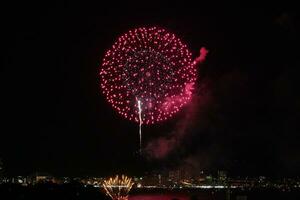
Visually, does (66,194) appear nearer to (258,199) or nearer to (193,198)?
(193,198)

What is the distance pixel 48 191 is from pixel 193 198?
40.2 ft

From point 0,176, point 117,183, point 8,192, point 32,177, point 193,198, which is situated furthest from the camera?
point 32,177

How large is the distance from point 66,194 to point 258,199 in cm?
10970

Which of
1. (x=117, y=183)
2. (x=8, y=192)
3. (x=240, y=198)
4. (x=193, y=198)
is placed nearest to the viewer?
(x=193, y=198)

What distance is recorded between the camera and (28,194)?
36.9 meters

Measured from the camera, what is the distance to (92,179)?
5753 inches

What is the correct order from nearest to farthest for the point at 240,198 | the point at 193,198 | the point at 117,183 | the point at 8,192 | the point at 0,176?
the point at 193,198 < the point at 240,198 < the point at 8,192 < the point at 117,183 < the point at 0,176

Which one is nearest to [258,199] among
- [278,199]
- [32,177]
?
[278,199]

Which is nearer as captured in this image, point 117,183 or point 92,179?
point 117,183

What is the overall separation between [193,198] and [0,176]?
9887cm

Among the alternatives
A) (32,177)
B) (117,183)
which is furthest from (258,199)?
(117,183)

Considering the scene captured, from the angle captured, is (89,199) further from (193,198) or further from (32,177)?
(32,177)

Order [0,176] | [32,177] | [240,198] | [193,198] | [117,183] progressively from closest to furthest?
[193,198]
[240,198]
[117,183]
[0,176]
[32,177]

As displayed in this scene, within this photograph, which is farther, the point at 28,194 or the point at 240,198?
the point at 28,194
